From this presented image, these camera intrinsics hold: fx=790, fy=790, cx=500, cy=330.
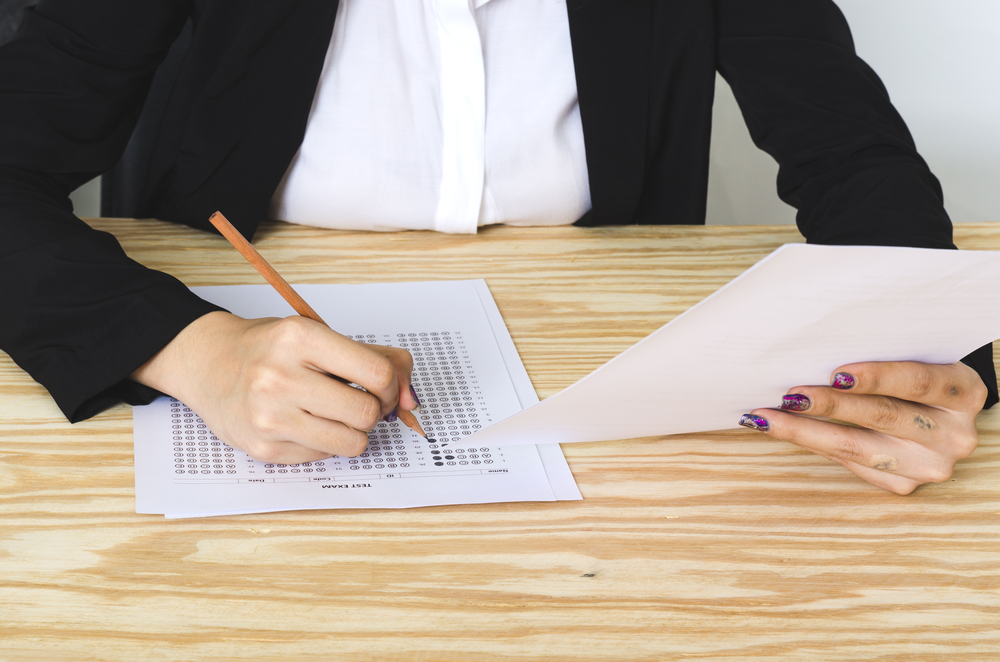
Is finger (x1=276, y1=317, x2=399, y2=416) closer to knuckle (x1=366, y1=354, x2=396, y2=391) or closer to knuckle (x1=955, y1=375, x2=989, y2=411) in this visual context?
knuckle (x1=366, y1=354, x2=396, y2=391)

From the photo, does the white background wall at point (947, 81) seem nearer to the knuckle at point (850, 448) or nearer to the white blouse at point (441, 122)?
the white blouse at point (441, 122)

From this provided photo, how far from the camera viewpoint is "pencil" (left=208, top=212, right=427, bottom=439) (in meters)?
0.50

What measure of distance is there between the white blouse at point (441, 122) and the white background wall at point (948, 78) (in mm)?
1101

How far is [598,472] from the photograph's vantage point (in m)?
0.58

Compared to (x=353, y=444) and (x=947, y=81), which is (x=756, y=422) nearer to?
(x=353, y=444)

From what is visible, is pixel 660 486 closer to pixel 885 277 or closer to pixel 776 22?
pixel 885 277

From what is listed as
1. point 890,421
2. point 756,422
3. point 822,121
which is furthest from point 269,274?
point 822,121

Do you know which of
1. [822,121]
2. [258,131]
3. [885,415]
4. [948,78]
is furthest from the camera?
[948,78]

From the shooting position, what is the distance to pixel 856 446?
584mm

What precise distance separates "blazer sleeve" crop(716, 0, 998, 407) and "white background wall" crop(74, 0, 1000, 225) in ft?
2.72

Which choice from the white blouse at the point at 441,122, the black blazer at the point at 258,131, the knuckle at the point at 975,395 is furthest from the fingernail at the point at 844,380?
the white blouse at the point at 441,122

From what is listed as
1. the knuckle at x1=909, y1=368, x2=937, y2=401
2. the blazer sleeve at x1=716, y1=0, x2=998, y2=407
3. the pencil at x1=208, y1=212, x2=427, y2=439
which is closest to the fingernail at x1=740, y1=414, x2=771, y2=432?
the knuckle at x1=909, y1=368, x2=937, y2=401

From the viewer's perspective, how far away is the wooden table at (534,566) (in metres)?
0.43

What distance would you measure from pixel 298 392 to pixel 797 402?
13.6 inches
